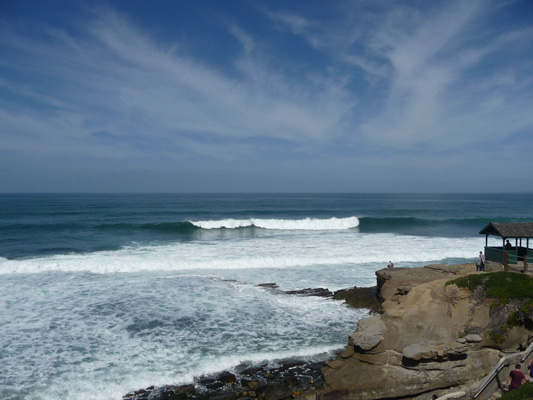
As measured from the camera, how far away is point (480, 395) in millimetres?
6898

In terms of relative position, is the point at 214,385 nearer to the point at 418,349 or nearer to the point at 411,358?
the point at 411,358

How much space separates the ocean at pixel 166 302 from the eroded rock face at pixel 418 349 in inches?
65.9

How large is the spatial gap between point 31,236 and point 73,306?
2016cm

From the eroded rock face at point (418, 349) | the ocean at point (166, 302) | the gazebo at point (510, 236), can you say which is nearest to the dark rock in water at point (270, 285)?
the ocean at point (166, 302)

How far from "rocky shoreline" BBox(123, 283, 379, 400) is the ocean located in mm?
328

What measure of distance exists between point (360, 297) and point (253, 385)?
7.32 meters

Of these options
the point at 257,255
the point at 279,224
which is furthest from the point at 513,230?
the point at 279,224

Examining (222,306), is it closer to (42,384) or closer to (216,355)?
(216,355)

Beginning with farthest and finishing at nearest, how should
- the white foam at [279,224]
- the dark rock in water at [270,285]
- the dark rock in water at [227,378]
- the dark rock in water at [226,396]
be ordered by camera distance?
the white foam at [279,224] → the dark rock in water at [270,285] → the dark rock in water at [227,378] → the dark rock in water at [226,396]

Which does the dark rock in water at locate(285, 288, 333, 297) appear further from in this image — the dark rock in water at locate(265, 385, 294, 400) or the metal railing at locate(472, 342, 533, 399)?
the metal railing at locate(472, 342, 533, 399)

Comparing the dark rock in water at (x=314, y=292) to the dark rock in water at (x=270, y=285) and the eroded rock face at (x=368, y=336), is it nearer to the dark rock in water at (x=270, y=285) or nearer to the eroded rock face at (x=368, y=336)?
the dark rock in water at (x=270, y=285)

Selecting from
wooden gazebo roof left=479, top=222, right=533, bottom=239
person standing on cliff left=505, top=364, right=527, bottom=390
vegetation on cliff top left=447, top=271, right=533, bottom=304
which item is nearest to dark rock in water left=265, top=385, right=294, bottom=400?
person standing on cliff left=505, top=364, right=527, bottom=390

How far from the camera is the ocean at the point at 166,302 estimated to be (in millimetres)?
9500

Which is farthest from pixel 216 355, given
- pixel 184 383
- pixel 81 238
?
pixel 81 238
